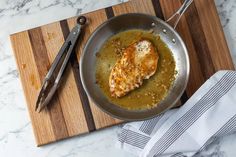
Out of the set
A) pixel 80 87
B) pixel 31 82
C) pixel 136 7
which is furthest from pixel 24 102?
pixel 136 7

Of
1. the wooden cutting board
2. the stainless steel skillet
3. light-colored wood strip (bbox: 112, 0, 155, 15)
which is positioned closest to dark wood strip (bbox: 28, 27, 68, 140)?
the wooden cutting board

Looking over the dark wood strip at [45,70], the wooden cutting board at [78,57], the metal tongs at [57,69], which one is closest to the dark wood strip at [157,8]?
the wooden cutting board at [78,57]

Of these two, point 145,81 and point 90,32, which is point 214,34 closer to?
point 145,81

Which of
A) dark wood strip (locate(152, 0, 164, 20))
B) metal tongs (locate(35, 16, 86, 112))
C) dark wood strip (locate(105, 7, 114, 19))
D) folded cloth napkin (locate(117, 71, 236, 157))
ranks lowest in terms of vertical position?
folded cloth napkin (locate(117, 71, 236, 157))

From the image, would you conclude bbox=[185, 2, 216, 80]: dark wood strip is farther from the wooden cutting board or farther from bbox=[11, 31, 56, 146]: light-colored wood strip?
bbox=[11, 31, 56, 146]: light-colored wood strip

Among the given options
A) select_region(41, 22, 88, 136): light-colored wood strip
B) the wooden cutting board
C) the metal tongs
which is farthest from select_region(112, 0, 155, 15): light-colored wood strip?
select_region(41, 22, 88, 136): light-colored wood strip

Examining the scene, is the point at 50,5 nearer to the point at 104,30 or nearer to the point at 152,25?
the point at 104,30

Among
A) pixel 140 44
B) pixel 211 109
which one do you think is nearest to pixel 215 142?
pixel 211 109

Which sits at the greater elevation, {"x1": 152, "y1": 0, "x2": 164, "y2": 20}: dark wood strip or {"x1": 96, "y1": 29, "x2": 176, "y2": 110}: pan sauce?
{"x1": 152, "y1": 0, "x2": 164, "y2": 20}: dark wood strip
